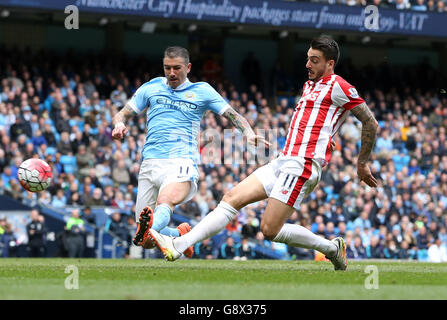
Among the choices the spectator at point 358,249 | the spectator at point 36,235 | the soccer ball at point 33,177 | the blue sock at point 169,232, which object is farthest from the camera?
the spectator at point 358,249

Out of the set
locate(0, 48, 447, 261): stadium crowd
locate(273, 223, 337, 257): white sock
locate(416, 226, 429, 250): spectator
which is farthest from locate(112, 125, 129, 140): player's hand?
locate(416, 226, 429, 250): spectator

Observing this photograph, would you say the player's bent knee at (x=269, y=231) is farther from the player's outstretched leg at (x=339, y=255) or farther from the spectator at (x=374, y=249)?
the spectator at (x=374, y=249)

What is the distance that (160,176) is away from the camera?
10.3 meters

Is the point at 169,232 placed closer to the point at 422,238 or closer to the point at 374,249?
the point at 374,249

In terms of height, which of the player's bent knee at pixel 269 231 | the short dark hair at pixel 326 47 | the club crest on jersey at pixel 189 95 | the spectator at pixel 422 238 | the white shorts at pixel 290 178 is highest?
the short dark hair at pixel 326 47

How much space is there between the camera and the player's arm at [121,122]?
31.9ft

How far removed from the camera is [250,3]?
27094 mm

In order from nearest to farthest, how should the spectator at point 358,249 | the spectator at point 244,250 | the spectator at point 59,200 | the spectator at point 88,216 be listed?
1. the spectator at point 88,216
2. the spectator at point 59,200
3. the spectator at point 244,250
4. the spectator at point 358,249

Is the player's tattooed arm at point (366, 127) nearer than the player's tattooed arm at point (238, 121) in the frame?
Yes

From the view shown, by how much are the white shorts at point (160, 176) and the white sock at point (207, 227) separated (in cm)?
88

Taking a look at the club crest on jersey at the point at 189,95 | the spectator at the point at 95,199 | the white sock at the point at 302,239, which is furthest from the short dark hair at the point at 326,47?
the spectator at the point at 95,199

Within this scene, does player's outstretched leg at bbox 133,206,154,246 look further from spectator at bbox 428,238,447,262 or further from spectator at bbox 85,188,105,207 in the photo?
spectator at bbox 428,238,447,262

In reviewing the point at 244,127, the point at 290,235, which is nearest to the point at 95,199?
the point at 244,127

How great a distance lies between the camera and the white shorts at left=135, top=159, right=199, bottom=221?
33.6 ft
